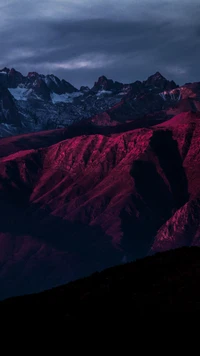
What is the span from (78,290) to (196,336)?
18548 millimetres

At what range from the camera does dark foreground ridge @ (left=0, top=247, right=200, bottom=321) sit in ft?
174

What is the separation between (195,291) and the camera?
53875 millimetres

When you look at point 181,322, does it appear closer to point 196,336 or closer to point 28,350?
point 196,336

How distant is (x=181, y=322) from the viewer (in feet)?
157

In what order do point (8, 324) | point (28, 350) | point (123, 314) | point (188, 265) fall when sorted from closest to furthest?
point (28, 350), point (123, 314), point (8, 324), point (188, 265)

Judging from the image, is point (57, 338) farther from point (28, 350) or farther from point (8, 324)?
point (8, 324)

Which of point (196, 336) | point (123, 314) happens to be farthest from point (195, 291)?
point (196, 336)

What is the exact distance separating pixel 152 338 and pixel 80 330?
5.79 metres

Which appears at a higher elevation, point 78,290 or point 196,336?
point 196,336

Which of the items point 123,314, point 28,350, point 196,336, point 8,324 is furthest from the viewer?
point 8,324

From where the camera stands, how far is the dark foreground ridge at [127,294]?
52.9 metres

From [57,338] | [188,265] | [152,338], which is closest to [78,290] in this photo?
[188,265]

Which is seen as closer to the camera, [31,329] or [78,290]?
[31,329]

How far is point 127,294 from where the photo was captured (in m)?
57.1
